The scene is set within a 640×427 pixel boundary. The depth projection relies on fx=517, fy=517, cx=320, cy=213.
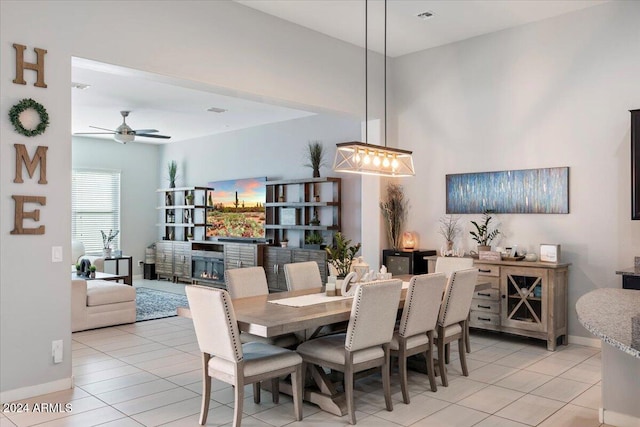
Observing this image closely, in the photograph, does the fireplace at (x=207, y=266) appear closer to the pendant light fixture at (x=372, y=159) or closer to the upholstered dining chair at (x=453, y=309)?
the pendant light fixture at (x=372, y=159)

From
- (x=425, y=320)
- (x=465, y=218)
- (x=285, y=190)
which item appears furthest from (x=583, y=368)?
(x=285, y=190)

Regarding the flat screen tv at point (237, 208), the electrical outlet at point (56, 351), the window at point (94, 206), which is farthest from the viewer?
the window at point (94, 206)

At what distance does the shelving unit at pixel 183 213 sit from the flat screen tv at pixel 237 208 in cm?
23

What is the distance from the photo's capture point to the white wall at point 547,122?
529cm

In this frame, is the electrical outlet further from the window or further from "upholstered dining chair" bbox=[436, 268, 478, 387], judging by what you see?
the window

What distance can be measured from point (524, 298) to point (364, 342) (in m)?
2.74

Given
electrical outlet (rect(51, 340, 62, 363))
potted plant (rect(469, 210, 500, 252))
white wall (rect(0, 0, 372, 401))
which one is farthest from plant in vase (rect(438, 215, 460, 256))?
electrical outlet (rect(51, 340, 62, 363))

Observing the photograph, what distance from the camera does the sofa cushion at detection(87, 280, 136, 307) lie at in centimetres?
653

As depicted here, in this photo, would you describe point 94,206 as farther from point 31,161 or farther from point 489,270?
point 489,270

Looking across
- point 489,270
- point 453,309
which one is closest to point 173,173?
point 489,270

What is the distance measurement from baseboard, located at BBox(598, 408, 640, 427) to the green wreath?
14.8 feet

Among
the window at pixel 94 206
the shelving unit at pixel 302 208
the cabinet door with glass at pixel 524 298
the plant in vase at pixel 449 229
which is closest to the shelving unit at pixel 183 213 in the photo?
the window at pixel 94 206

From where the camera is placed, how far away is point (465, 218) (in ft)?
21.1

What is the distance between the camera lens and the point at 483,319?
5812 millimetres
